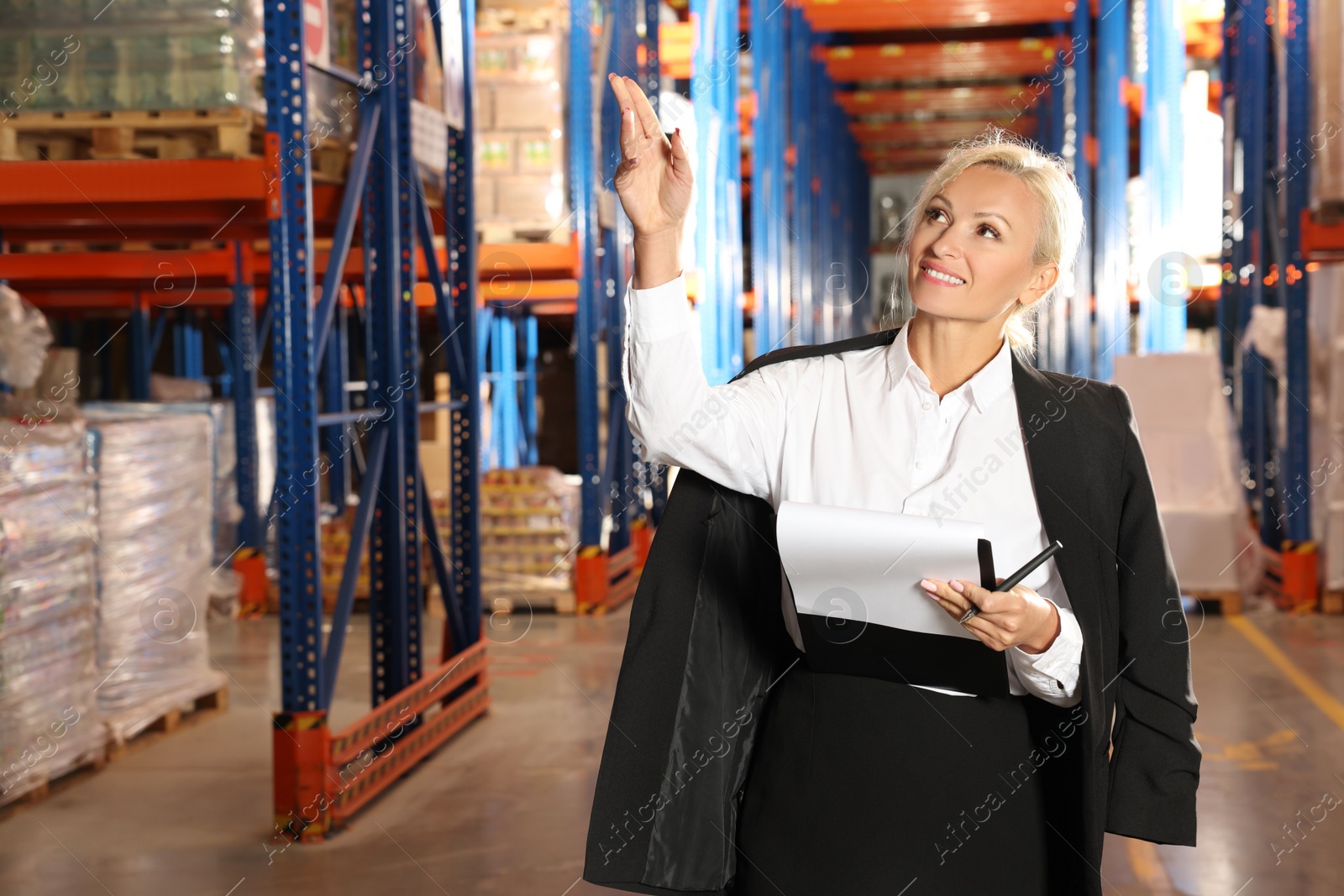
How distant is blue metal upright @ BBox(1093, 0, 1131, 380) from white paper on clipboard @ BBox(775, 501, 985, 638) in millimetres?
13459

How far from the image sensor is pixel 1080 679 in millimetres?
1886

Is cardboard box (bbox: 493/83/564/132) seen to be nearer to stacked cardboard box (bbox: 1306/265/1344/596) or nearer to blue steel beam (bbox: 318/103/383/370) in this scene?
blue steel beam (bbox: 318/103/383/370)

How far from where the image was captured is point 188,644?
6.06 metres

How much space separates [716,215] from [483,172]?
4.50 metres

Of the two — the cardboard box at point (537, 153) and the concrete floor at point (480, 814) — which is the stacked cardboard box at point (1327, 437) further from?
the cardboard box at point (537, 153)

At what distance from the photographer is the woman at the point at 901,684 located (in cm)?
189

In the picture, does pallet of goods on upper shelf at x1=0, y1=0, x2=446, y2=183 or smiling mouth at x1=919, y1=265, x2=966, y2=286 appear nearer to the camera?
smiling mouth at x1=919, y1=265, x2=966, y2=286

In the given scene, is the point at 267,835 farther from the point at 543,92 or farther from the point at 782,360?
the point at 543,92

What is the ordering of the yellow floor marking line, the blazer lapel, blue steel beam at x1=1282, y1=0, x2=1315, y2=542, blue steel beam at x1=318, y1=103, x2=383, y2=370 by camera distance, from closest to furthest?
the blazer lapel → blue steel beam at x1=318, y1=103, x2=383, y2=370 → the yellow floor marking line → blue steel beam at x1=1282, y1=0, x2=1315, y2=542

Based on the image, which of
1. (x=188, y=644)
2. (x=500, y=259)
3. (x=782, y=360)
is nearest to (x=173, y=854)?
(x=188, y=644)

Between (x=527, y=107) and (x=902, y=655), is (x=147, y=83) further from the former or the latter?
(x=902, y=655)

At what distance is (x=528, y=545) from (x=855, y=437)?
7201 mm

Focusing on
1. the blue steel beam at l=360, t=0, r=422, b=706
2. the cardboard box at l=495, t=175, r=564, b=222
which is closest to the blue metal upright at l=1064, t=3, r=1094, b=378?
the cardboard box at l=495, t=175, r=564, b=222

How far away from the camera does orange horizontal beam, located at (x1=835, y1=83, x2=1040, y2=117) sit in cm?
2212
